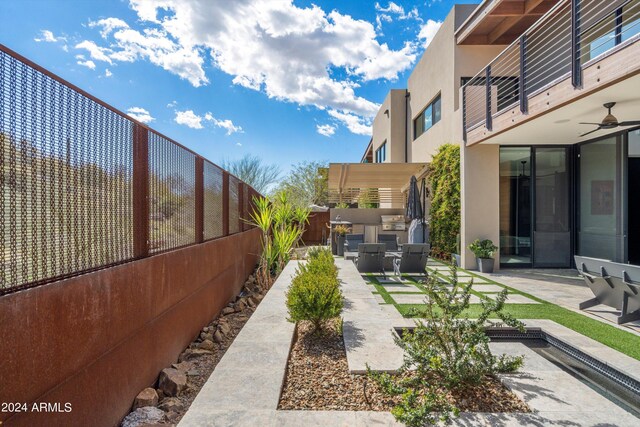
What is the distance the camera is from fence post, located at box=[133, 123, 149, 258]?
310cm

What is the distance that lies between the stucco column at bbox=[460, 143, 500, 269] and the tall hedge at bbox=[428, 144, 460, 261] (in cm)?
68

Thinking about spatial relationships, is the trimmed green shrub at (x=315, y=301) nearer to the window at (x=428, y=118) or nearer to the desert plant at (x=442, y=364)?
the desert plant at (x=442, y=364)

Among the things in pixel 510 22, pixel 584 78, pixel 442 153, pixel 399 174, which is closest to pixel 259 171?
pixel 399 174

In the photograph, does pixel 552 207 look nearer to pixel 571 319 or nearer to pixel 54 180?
pixel 571 319

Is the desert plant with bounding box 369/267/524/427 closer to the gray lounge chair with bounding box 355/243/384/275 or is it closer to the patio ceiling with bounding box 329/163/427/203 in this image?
the gray lounge chair with bounding box 355/243/384/275

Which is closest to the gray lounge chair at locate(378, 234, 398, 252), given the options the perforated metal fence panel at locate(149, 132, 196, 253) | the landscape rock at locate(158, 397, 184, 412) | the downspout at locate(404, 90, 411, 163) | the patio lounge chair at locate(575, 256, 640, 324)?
the patio lounge chair at locate(575, 256, 640, 324)

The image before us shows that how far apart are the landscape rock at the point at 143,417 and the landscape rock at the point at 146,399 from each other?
0.19 feet

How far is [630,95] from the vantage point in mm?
4906

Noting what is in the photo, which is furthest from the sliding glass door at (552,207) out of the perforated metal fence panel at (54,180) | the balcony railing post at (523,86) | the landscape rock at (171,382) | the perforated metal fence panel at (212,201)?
the perforated metal fence panel at (54,180)

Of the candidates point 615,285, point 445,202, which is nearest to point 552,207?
point 445,202

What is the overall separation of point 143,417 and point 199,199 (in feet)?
10.1

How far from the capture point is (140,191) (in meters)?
3.21

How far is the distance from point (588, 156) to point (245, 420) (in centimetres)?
945

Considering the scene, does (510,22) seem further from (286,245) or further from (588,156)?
(286,245)
